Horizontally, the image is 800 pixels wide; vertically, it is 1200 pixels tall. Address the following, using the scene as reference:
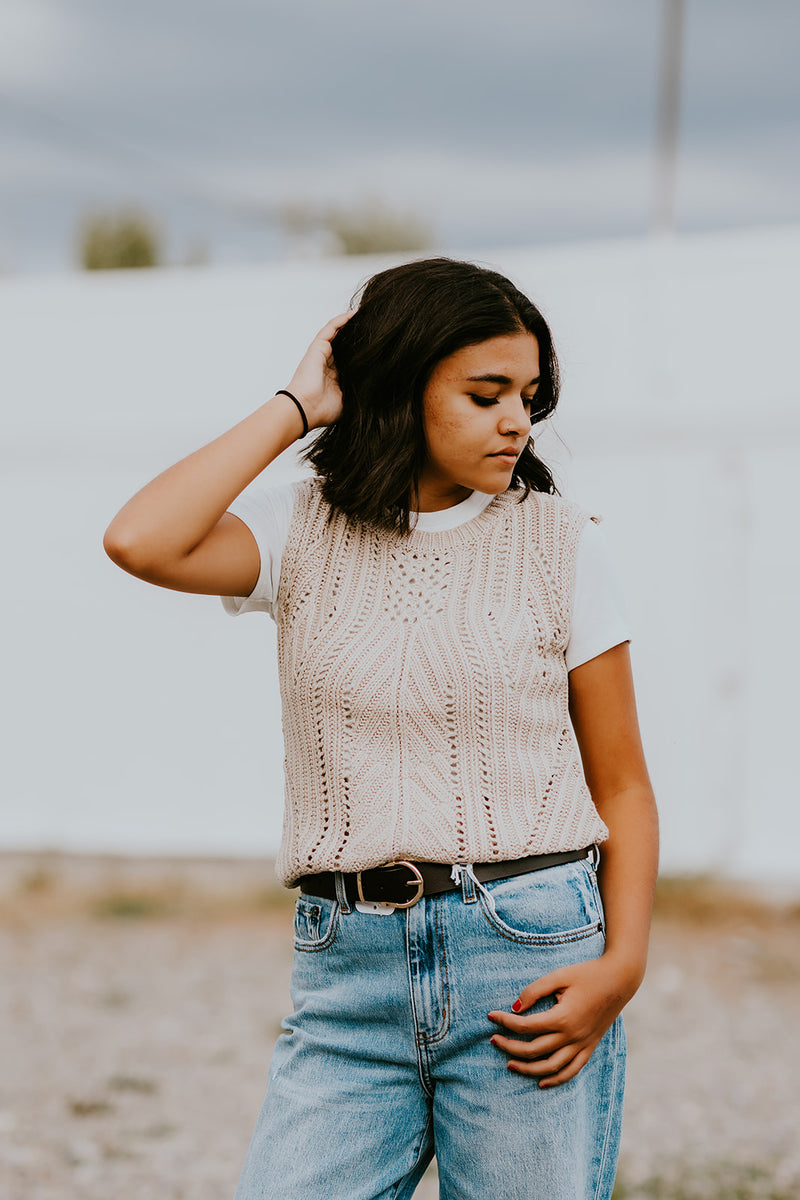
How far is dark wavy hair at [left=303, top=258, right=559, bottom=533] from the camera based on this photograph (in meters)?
1.54

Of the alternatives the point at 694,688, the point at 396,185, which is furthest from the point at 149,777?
the point at 396,185

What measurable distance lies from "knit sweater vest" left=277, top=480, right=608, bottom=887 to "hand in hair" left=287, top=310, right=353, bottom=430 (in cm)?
16

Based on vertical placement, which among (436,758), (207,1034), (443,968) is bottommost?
(207,1034)

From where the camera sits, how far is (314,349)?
1.65 metres

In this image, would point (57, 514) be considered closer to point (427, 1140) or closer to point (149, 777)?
point (149, 777)

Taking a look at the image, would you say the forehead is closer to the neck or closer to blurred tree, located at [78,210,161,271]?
the neck

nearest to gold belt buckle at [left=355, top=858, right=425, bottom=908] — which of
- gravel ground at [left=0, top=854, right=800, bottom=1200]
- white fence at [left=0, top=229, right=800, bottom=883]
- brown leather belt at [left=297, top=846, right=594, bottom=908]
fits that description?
brown leather belt at [left=297, top=846, right=594, bottom=908]

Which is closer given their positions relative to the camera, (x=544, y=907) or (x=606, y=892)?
(x=544, y=907)

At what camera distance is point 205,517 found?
149cm

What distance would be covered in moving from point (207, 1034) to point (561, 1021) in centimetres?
345

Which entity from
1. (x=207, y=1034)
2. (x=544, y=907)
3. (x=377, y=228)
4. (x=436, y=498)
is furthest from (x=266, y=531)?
(x=377, y=228)

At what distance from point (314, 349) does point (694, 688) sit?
168 inches

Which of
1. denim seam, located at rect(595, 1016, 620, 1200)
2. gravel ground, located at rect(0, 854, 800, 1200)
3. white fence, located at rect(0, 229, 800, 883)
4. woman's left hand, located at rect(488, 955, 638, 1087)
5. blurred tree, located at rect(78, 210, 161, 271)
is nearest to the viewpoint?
woman's left hand, located at rect(488, 955, 638, 1087)

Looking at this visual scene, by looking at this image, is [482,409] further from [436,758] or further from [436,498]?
[436,758]
